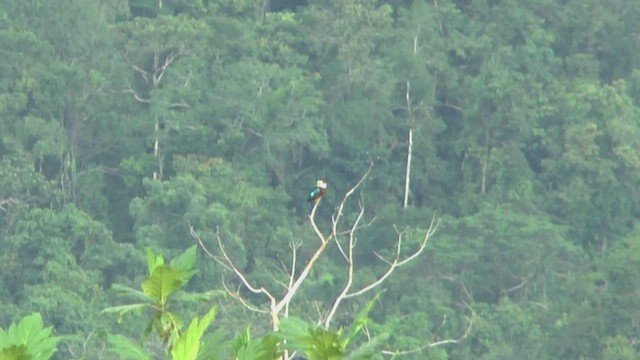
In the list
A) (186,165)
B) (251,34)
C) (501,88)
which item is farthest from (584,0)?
(186,165)

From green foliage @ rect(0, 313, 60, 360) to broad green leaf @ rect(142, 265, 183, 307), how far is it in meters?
0.21

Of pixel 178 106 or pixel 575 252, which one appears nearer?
pixel 575 252

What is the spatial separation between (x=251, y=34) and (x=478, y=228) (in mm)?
4936

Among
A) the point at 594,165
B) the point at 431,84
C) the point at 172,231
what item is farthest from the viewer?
the point at 431,84

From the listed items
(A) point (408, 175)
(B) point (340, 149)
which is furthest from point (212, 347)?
(A) point (408, 175)

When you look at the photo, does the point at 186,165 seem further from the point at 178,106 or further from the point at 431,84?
the point at 431,84

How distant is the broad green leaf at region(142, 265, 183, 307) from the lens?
4207mm

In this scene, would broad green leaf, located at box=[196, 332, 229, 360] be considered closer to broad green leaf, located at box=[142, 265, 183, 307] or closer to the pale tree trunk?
broad green leaf, located at box=[142, 265, 183, 307]

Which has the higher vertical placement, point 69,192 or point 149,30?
point 149,30

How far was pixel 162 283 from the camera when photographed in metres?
4.24

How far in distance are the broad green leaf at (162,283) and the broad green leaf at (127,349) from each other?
14cm

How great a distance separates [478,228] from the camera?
28953mm

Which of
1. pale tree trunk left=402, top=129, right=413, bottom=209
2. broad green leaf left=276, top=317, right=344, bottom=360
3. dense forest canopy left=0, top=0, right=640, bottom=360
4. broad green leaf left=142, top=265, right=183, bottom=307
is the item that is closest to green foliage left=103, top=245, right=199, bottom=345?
broad green leaf left=142, top=265, right=183, bottom=307

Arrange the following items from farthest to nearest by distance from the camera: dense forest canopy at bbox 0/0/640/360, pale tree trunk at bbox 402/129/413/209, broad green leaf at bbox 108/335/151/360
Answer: pale tree trunk at bbox 402/129/413/209, dense forest canopy at bbox 0/0/640/360, broad green leaf at bbox 108/335/151/360
